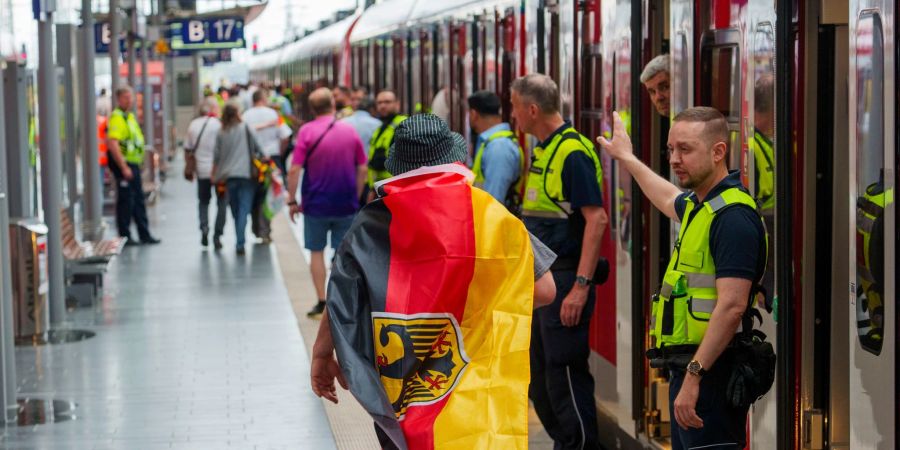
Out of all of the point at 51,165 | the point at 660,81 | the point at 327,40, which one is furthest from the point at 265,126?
the point at 660,81

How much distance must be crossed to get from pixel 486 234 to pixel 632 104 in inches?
109

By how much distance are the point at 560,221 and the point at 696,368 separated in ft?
7.53

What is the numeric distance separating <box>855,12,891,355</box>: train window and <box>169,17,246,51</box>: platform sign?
32.1m

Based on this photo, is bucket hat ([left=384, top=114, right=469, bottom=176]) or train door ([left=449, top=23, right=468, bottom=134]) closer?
bucket hat ([left=384, top=114, right=469, bottom=176])

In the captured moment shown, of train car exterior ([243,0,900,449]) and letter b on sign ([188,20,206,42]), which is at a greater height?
letter b on sign ([188,20,206,42])

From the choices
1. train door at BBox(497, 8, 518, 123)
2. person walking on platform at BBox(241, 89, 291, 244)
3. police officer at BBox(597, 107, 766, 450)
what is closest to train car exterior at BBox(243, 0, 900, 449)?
police officer at BBox(597, 107, 766, 450)

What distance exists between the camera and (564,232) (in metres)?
6.96

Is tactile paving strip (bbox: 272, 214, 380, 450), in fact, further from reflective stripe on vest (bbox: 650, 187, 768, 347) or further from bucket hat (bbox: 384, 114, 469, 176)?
bucket hat (bbox: 384, 114, 469, 176)

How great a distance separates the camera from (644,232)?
6.99 m

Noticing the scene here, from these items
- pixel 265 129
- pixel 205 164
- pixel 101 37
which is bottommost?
pixel 205 164

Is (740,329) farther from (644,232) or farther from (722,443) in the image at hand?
(644,232)

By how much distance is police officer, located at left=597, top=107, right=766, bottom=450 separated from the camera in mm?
4680

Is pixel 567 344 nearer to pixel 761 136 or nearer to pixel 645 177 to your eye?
pixel 645 177

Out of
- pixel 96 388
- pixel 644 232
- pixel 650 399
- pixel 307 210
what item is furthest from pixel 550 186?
pixel 307 210
